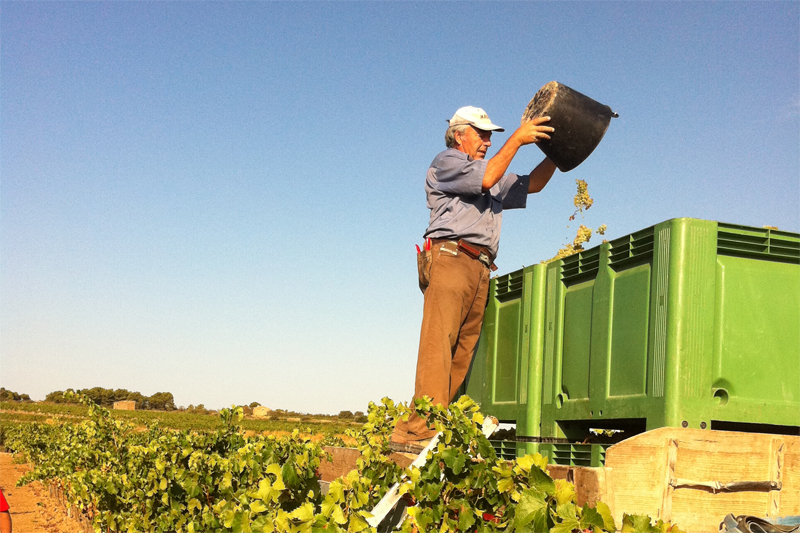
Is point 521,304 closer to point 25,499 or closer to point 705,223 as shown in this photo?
point 705,223

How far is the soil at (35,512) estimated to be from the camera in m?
14.2

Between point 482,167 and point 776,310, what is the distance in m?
1.59

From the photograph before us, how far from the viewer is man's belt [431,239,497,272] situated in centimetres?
416

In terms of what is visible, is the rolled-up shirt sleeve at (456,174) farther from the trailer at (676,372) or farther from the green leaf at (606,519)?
the green leaf at (606,519)

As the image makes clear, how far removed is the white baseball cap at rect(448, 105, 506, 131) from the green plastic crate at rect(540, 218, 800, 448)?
1.21 m

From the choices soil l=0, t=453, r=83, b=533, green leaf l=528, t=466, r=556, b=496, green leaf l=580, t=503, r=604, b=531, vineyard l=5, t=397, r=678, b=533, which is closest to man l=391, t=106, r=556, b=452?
vineyard l=5, t=397, r=678, b=533

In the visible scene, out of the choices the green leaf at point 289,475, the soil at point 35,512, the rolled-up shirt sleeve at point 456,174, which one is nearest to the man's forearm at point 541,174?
the rolled-up shirt sleeve at point 456,174

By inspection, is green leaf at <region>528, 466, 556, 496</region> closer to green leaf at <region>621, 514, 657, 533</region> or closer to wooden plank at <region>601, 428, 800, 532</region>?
green leaf at <region>621, 514, 657, 533</region>

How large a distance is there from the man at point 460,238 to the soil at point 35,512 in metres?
11.3

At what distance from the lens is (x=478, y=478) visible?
2.75 metres

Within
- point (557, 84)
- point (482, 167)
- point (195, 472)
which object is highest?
point (557, 84)

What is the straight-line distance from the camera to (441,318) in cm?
401

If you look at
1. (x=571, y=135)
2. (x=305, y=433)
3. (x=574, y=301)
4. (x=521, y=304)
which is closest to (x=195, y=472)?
(x=305, y=433)

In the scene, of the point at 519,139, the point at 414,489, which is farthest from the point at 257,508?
the point at 519,139
